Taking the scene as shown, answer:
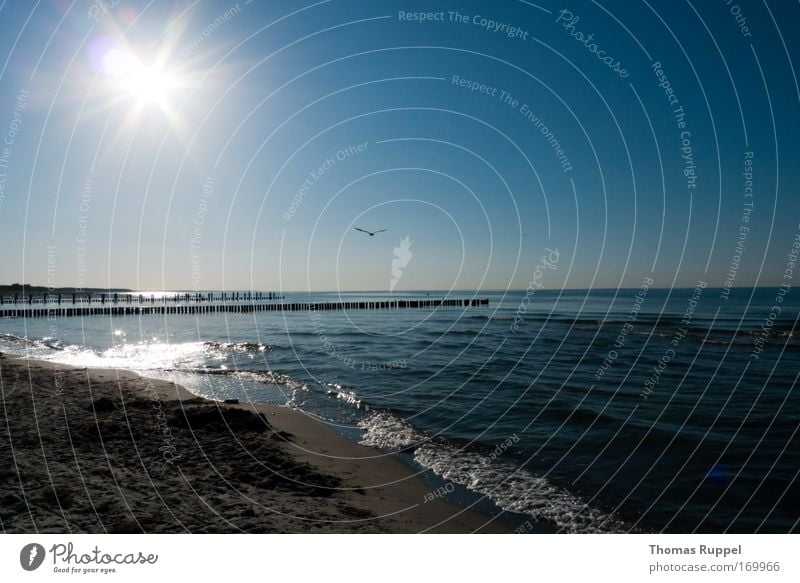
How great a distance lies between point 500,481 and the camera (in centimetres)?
834

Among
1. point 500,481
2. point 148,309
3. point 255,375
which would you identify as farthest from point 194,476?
point 148,309

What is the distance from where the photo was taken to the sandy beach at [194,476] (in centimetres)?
577

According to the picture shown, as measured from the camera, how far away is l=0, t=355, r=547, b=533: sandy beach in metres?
5.77

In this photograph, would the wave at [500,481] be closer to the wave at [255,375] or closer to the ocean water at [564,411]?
the ocean water at [564,411]

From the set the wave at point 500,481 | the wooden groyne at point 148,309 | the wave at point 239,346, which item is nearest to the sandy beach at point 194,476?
the wave at point 500,481

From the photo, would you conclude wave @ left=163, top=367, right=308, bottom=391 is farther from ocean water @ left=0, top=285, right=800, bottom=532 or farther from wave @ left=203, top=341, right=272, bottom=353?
wave @ left=203, top=341, right=272, bottom=353

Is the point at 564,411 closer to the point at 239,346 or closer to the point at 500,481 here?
the point at 500,481

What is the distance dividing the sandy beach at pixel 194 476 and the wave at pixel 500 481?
0.75 meters

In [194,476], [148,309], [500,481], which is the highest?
[148,309]

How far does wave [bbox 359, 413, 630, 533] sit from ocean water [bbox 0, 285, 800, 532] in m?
0.04

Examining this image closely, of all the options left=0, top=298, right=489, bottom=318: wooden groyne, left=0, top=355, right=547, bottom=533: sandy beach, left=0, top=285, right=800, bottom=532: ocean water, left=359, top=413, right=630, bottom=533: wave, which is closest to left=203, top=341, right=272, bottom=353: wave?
left=0, top=285, right=800, bottom=532: ocean water

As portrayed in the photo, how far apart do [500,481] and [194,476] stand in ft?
19.3
